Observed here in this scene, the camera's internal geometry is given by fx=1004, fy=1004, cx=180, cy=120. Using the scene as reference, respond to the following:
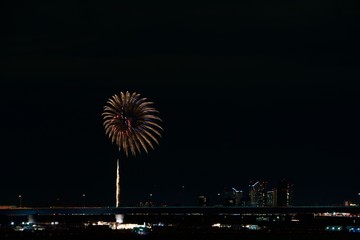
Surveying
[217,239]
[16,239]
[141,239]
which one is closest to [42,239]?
[16,239]

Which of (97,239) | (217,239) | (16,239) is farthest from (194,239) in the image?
(16,239)

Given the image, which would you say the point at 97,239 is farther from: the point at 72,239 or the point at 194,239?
the point at 194,239

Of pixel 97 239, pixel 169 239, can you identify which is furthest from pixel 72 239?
pixel 169 239

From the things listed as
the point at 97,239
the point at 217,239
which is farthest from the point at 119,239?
the point at 217,239

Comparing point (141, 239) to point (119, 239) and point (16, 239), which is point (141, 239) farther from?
point (16, 239)

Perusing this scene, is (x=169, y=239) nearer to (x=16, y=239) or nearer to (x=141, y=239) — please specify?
(x=141, y=239)
